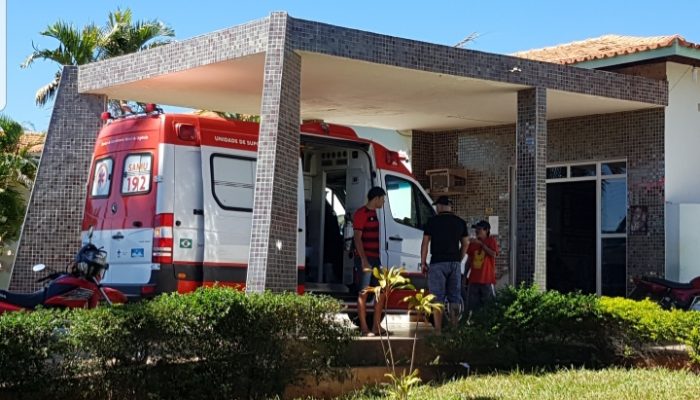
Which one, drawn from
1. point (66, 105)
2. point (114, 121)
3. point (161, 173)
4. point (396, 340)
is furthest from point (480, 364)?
point (66, 105)

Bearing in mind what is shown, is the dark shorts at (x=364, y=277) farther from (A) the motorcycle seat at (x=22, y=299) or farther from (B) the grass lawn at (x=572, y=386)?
(A) the motorcycle seat at (x=22, y=299)

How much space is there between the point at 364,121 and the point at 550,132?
2.99 meters

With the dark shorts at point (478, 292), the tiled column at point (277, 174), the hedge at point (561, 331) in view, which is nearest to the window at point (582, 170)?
the dark shorts at point (478, 292)

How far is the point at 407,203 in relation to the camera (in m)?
12.6

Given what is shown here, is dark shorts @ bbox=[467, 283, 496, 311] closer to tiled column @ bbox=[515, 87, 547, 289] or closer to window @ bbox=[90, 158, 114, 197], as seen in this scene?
tiled column @ bbox=[515, 87, 547, 289]

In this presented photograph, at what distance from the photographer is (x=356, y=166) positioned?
Result: 12.4 meters

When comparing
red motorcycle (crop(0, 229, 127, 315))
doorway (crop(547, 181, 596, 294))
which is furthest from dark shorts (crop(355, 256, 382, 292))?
doorway (crop(547, 181, 596, 294))

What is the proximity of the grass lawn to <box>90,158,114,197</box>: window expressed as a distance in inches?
153

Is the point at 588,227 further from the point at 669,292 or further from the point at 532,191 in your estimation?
the point at 532,191

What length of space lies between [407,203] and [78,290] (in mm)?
4864

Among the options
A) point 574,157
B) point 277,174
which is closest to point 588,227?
point 574,157

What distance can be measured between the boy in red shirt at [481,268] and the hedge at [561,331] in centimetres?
129

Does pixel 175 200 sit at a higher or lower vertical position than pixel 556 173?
lower

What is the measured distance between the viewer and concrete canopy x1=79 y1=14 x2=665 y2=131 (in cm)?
1084
